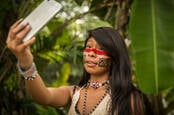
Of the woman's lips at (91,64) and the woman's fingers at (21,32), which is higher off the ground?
the woman's fingers at (21,32)

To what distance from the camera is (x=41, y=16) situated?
6.13ft

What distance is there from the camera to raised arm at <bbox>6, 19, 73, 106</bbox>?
1.83 m

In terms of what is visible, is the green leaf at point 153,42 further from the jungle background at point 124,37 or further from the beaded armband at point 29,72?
the beaded armband at point 29,72

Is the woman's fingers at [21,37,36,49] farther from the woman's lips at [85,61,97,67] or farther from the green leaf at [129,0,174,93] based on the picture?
the green leaf at [129,0,174,93]

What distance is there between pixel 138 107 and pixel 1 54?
1477mm

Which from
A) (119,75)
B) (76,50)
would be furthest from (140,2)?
(76,50)

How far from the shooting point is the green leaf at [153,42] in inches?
94.1

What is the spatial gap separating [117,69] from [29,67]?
451 millimetres

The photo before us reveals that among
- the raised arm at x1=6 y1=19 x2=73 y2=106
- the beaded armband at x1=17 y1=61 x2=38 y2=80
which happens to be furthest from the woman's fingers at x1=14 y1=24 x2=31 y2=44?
the beaded armband at x1=17 y1=61 x2=38 y2=80

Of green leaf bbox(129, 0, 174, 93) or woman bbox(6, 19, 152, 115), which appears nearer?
woman bbox(6, 19, 152, 115)

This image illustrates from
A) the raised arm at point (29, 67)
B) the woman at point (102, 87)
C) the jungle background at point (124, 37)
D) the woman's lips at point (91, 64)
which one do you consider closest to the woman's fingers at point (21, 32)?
the raised arm at point (29, 67)

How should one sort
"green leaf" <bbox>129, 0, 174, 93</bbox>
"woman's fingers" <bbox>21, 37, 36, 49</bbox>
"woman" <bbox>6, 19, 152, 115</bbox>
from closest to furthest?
"woman's fingers" <bbox>21, 37, 36, 49</bbox> → "woman" <bbox>6, 19, 152, 115</bbox> → "green leaf" <bbox>129, 0, 174, 93</bbox>

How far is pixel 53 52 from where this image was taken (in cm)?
387

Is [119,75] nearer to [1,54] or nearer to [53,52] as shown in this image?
[1,54]
